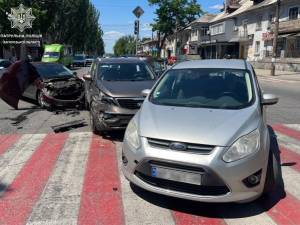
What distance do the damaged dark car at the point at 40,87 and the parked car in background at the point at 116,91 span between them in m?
1.92

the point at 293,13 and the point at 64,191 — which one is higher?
the point at 293,13

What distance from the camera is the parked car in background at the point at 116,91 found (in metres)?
5.98

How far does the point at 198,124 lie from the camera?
3.50 m

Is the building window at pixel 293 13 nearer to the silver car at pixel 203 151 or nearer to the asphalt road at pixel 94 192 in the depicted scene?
the asphalt road at pixel 94 192

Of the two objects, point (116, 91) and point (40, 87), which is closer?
point (116, 91)

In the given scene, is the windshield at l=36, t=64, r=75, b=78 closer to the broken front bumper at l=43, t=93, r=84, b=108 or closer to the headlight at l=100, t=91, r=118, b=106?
the broken front bumper at l=43, t=93, r=84, b=108

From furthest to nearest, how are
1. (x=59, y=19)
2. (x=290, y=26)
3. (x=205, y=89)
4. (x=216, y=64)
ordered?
(x=59, y=19) → (x=290, y=26) → (x=216, y=64) → (x=205, y=89)

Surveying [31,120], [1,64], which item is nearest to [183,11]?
[1,64]

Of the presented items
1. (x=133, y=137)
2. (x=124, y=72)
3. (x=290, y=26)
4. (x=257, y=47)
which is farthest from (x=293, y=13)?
(x=133, y=137)

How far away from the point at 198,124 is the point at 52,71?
8.49 meters

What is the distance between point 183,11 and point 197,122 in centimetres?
5948

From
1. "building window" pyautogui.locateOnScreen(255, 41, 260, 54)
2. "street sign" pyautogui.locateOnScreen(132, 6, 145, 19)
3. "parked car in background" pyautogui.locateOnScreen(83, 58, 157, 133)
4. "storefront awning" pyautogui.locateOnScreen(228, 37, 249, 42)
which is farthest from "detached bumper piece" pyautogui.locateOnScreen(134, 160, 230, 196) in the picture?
"storefront awning" pyautogui.locateOnScreen(228, 37, 249, 42)

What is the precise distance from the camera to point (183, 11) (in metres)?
59.0

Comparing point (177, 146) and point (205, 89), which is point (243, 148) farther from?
point (205, 89)
